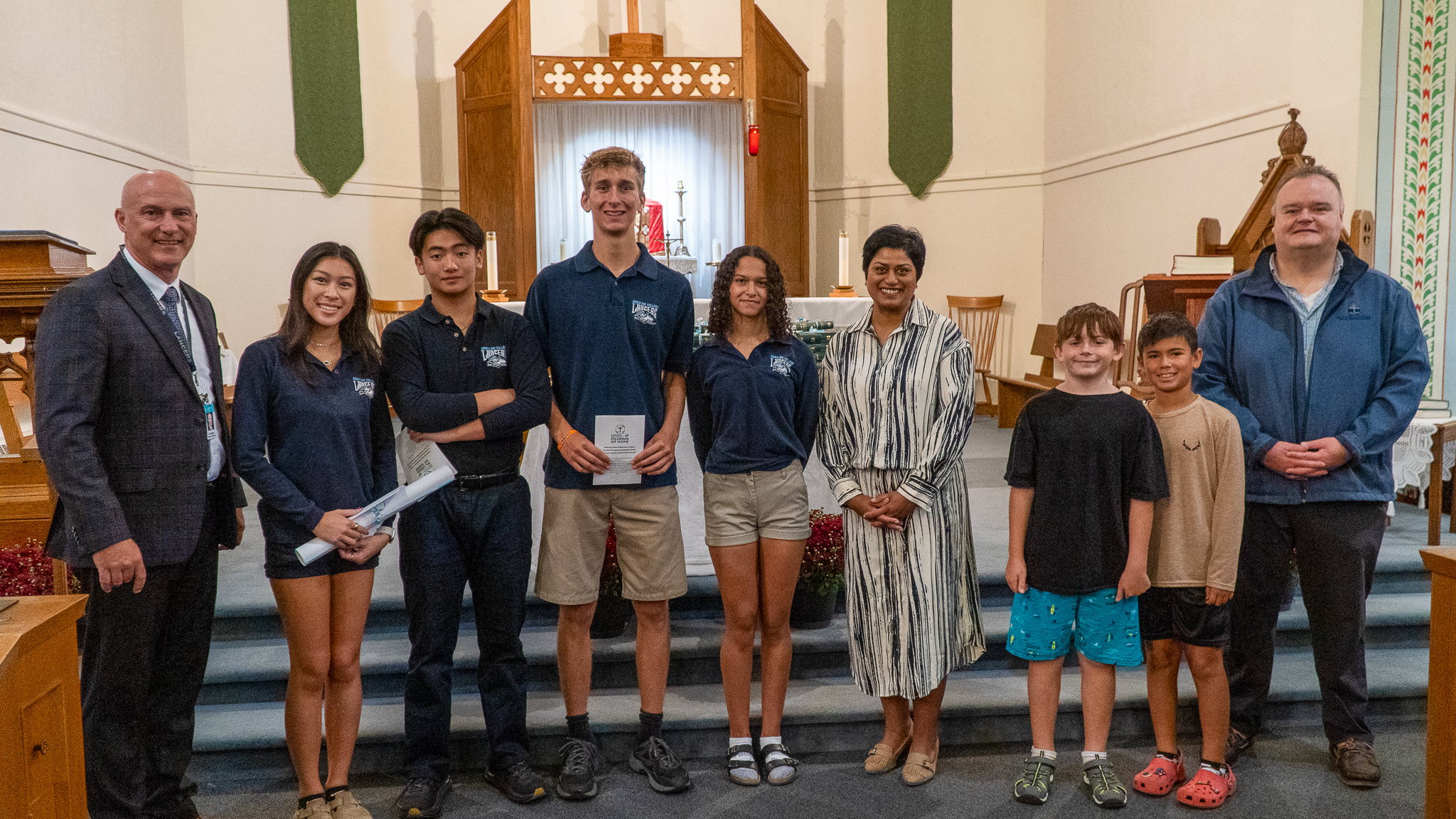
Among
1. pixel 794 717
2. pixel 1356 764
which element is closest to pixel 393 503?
pixel 794 717

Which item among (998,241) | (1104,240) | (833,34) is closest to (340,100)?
(833,34)

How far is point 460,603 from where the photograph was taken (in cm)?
257

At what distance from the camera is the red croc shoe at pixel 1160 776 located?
2.63m

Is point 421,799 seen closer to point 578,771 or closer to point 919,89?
point 578,771

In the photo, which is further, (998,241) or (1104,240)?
(998,241)

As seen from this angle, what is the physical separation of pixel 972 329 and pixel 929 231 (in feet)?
2.87

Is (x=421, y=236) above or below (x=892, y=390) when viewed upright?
above

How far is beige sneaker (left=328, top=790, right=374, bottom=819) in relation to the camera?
8.01 feet

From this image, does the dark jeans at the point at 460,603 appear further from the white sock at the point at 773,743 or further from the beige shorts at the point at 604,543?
the white sock at the point at 773,743

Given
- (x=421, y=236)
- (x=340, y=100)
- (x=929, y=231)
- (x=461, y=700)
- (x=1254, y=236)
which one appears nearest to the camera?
(x=421, y=236)

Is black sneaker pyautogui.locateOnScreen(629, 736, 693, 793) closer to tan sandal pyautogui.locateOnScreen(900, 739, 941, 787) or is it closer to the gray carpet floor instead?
the gray carpet floor

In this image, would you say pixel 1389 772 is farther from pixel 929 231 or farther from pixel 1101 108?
pixel 929 231

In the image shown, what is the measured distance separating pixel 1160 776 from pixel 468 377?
203 centimetres

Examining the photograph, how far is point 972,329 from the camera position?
8289 mm
